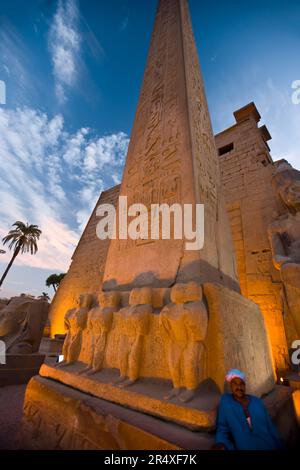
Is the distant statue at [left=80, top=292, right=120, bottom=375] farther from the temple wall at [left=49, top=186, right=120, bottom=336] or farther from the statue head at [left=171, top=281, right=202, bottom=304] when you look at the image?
the temple wall at [left=49, top=186, right=120, bottom=336]

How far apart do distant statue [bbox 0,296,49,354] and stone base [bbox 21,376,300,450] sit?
9.22 feet

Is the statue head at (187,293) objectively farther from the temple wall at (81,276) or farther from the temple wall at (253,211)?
the temple wall at (81,276)

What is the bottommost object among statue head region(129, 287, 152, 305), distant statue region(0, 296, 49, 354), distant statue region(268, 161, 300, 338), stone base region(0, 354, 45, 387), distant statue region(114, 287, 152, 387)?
stone base region(0, 354, 45, 387)

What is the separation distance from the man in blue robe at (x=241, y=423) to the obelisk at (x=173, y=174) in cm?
64

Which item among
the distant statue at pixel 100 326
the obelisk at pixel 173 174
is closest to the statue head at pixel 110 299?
the distant statue at pixel 100 326

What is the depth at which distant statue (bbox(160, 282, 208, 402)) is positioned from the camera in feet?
3.53

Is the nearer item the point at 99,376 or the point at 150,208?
the point at 99,376

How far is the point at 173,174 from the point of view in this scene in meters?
2.06

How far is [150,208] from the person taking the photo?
213 centimetres

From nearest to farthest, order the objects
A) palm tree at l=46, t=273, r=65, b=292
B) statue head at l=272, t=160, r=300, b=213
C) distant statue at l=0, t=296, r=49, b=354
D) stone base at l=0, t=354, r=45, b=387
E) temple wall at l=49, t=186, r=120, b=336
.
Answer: statue head at l=272, t=160, r=300, b=213, stone base at l=0, t=354, r=45, b=387, distant statue at l=0, t=296, r=49, b=354, temple wall at l=49, t=186, r=120, b=336, palm tree at l=46, t=273, r=65, b=292

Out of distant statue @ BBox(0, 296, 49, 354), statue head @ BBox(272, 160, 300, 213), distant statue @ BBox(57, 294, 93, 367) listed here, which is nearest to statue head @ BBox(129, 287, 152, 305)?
distant statue @ BBox(57, 294, 93, 367)
